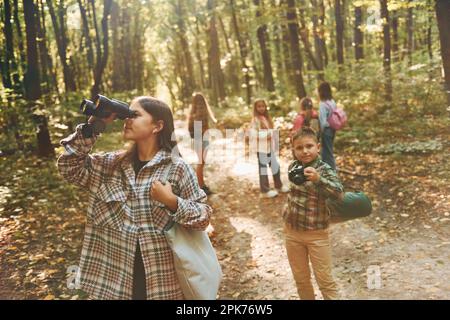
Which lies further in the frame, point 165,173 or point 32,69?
point 32,69

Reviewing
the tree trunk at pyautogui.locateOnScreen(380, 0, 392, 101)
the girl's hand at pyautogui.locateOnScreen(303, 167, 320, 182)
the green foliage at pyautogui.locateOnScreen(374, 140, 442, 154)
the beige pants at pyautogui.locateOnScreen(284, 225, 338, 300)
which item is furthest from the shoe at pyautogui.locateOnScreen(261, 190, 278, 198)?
the tree trunk at pyautogui.locateOnScreen(380, 0, 392, 101)

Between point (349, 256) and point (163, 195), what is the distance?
4.21 metres

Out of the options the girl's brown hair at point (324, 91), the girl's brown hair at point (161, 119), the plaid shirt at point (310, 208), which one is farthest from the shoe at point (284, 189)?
the girl's brown hair at point (161, 119)

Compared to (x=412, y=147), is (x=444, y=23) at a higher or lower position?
higher

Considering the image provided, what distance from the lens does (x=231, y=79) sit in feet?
111

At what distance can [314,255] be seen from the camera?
148 inches

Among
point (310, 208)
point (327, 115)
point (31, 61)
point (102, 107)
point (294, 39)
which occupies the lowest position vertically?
point (310, 208)

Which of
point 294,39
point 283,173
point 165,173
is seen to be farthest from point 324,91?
point 165,173

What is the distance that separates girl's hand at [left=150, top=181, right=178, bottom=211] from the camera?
234 cm

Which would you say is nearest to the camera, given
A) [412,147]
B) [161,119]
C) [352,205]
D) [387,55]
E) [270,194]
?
[161,119]

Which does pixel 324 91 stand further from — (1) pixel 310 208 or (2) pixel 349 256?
(1) pixel 310 208

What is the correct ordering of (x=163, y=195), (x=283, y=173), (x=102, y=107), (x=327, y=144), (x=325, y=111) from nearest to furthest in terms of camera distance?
(x=163, y=195) → (x=102, y=107) → (x=325, y=111) → (x=327, y=144) → (x=283, y=173)

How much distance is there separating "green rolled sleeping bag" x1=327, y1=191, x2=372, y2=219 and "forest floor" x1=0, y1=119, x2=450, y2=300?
1.62 m
